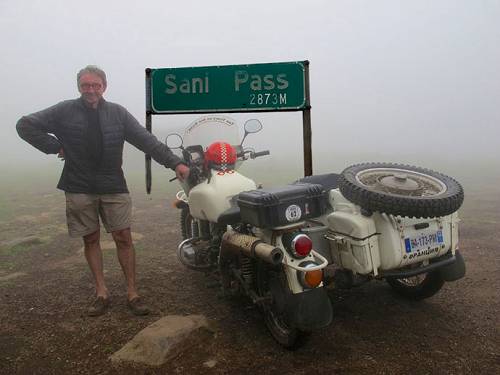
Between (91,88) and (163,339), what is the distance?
260cm

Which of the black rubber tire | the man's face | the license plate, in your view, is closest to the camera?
the license plate

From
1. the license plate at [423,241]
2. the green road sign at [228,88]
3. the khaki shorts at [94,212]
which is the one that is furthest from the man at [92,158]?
the license plate at [423,241]

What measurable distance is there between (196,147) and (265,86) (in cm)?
110

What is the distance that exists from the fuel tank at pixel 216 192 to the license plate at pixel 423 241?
5.76ft

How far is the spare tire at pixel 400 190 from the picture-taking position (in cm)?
342

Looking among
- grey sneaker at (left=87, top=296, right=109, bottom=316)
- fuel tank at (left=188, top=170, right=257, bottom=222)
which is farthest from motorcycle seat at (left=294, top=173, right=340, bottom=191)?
grey sneaker at (left=87, top=296, right=109, bottom=316)

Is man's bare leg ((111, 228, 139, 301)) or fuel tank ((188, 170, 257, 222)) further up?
fuel tank ((188, 170, 257, 222))

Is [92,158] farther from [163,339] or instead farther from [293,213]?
[293,213]

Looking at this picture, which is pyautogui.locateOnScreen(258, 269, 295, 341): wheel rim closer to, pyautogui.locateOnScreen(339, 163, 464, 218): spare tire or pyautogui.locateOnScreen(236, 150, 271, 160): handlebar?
pyautogui.locateOnScreen(339, 163, 464, 218): spare tire

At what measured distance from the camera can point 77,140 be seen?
4.58 metres

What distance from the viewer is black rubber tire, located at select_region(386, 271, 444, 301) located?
173 inches

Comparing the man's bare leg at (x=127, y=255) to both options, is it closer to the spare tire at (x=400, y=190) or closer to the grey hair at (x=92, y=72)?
the grey hair at (x=92, y=72)

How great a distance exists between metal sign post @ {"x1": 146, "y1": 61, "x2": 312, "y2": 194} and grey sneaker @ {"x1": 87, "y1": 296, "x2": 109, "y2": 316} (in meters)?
1.69

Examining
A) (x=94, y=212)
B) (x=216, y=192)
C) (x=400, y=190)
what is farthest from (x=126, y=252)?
(x=400, y=190)
